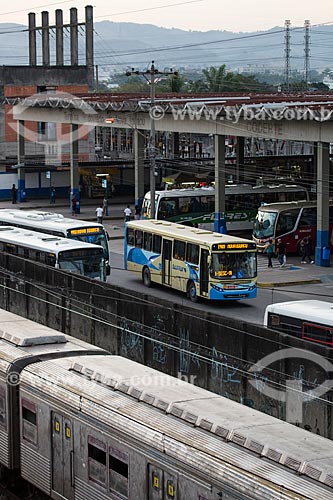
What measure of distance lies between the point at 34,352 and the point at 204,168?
51.8m

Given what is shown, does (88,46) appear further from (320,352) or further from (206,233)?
(320,352)

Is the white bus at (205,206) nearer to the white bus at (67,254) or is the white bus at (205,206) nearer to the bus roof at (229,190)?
the bus roof at (229,190)

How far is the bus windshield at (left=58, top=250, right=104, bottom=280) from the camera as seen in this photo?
31.9 meters

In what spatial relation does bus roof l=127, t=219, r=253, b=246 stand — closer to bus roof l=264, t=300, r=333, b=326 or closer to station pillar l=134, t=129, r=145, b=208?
bus roof l=264, t=300, r=333, b=326

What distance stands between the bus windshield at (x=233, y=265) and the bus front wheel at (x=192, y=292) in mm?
1226

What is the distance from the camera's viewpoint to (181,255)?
33594 mm

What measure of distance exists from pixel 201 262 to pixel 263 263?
10.4 meters

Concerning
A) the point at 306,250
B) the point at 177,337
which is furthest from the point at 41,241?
the point at 177,337

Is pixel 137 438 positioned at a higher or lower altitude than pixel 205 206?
lower

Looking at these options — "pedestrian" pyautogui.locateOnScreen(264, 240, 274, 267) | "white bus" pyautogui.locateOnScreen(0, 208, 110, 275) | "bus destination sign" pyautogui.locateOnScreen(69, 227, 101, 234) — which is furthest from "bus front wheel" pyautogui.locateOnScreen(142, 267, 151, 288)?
"pedestrian" pyautogui.locateOnScreen(264, 240, 274, 267)

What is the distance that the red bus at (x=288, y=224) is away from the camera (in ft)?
144

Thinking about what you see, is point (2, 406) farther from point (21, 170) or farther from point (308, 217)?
point (21, 170)

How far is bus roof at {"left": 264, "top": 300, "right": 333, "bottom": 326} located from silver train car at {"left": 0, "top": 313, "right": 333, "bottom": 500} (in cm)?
745

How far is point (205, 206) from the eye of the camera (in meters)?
50.6
